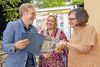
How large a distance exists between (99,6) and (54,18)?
0.66m

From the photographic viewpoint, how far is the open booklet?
13.6 ft

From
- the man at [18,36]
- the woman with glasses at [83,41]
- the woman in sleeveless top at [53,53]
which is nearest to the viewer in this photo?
the woman with glasses at [83,41]

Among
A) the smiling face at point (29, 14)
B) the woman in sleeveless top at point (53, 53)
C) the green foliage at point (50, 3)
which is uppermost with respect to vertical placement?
the smiling face at point (29, 14)

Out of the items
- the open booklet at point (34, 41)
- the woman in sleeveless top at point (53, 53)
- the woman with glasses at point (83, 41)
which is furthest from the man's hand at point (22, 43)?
the woman in sleeveless top at point (53, 53)

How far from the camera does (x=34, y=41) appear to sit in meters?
4.20

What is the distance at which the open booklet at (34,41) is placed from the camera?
13.6 ft

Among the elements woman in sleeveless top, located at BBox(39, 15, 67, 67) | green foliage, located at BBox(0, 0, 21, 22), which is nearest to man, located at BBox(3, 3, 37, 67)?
woman in sleeveless top, located at BBox(39, 15, 67, 67)

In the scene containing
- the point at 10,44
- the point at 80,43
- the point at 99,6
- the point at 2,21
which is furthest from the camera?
the point at 2,21

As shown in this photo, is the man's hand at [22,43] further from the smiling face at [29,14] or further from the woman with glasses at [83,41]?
the woman with glasses at [83,41]

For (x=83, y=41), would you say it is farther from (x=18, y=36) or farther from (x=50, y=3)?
(x=50, y=3)

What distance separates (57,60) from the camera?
4.91m

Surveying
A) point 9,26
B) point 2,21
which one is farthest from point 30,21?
point 2,21

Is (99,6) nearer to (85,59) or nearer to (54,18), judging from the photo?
(54,18)

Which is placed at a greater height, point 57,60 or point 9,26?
point 9,26
